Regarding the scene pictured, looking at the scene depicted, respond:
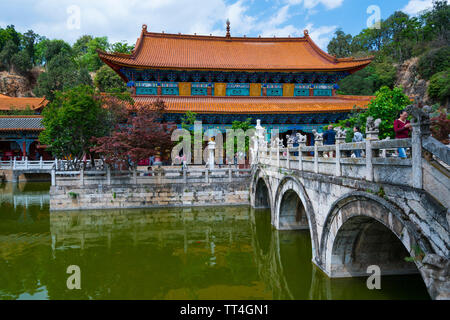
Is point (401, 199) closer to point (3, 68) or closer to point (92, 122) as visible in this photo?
point (92, 122)

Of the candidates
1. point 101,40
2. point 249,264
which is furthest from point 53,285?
point 101,40

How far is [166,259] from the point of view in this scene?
9461 millimetres

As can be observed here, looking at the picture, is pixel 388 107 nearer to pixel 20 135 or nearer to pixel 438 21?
pixel 20 135

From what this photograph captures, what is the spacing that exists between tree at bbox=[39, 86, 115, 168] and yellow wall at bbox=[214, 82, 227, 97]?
28.1 feet

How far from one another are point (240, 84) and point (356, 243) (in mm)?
17568

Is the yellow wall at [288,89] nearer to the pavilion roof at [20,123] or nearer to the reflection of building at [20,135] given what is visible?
the reflection of building at [20,135]

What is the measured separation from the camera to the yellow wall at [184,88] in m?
22.0

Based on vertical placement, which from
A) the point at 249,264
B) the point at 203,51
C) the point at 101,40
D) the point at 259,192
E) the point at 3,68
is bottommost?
the point at 249,264

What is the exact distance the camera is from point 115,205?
1578cm

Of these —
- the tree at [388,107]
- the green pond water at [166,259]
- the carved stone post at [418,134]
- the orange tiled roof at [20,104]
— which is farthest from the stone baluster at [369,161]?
the orange tiled roof at [20,104]

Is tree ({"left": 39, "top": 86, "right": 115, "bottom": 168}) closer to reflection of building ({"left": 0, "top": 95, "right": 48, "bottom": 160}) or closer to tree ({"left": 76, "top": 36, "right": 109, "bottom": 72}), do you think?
reflection of building ({"left": 0, "top": 95, "right": 48, "bottom": 160})

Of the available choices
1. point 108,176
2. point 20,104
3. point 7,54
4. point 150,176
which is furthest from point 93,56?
point 150,176

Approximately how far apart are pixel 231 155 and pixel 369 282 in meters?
12.8

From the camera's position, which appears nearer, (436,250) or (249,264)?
(436,250)
